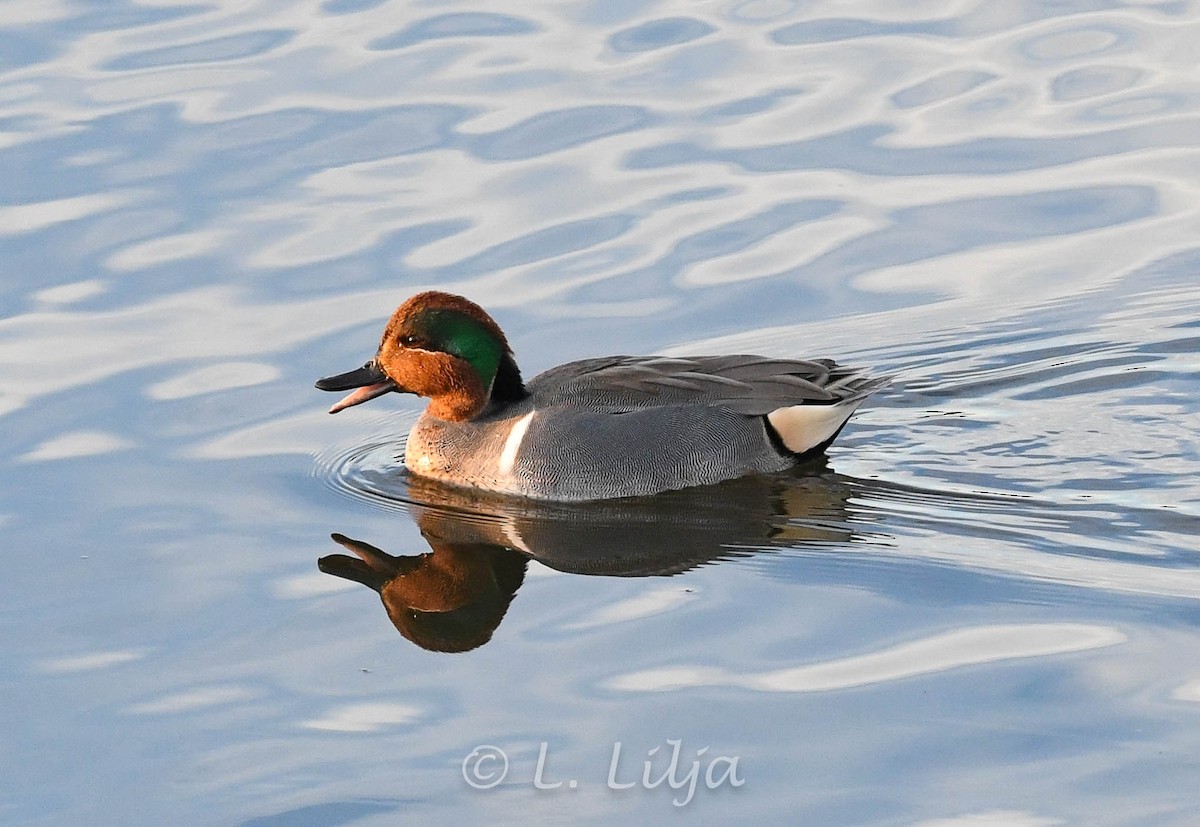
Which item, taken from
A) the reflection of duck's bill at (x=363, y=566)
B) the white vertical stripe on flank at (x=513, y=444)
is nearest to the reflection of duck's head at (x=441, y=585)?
the reflection of duck's bill at (x=363, y=566)

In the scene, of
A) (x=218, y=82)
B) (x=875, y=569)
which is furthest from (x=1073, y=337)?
(x=218, y=82)

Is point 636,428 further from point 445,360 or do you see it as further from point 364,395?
point 364,395

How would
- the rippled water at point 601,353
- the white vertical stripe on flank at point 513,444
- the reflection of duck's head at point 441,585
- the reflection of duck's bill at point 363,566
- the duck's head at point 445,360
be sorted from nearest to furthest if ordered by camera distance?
the rippled water at point 601,353 < the reflection of duck's head at point 441,585 < the reflection of duck's bill at point 363,566 < the white vertical stripe on flank at point 513,444 < the duck's head at point 445,360

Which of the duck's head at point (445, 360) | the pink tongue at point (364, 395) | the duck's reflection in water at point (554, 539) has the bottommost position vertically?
the duck's reflection in water at point (554, 539)

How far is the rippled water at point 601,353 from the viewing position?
646 centimetres

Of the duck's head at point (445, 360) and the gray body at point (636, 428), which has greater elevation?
the duck's head at point (445, 360)

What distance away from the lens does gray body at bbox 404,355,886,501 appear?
9414 millimetres

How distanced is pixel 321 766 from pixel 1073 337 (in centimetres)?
577

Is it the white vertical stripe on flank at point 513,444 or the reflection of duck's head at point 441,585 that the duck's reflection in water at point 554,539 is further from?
the white vertical stripe on flank at point 513,444

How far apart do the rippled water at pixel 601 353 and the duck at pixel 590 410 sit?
191 millimetres

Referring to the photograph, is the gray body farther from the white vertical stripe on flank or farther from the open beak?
the open beak

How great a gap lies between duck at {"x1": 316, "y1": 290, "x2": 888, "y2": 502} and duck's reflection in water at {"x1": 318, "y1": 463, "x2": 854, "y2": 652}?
0.11 metres

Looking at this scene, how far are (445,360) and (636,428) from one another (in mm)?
1091

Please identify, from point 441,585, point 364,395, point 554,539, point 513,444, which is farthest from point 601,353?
point 441,585
